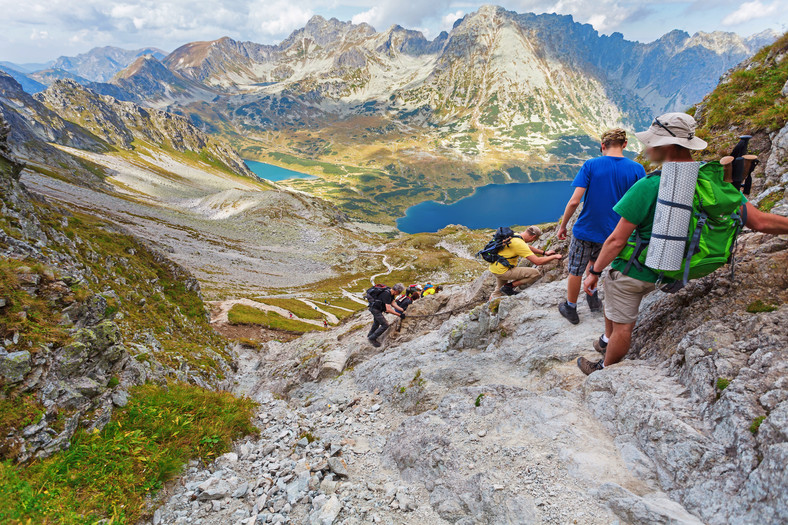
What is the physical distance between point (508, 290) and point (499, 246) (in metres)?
2.50

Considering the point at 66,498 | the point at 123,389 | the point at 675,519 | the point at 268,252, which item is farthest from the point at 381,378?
the point at 268,252

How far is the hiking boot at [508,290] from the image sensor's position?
538 inches

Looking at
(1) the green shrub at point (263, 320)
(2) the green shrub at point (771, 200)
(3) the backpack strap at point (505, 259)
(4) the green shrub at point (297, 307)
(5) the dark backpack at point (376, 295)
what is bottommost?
(4) the green shrub at point (297, 307)

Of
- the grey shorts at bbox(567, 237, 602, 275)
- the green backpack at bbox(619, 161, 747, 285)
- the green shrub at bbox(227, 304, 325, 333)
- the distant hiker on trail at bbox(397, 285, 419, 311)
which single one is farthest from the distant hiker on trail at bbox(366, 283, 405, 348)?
the green shrub at bbox(227, 304, 325, 333)

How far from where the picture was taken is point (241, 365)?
33.6 m

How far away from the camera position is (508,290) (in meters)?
13.7

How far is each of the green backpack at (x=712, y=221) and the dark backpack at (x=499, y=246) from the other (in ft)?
21.3

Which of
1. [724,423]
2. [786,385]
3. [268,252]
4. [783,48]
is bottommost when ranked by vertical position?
[268,252]

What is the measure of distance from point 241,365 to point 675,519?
116 ft

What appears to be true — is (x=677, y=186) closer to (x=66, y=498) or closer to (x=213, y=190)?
(x=66, y=498)

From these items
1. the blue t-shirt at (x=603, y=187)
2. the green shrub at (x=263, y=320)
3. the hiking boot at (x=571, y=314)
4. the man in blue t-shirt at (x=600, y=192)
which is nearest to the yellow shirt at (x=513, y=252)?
the hiking boot at (x=571, y=314)

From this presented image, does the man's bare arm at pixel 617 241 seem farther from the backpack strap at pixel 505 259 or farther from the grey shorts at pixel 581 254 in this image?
the backpack strap at pixel 505 259

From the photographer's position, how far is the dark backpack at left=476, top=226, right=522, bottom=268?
1178cm

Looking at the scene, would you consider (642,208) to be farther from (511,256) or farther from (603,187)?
(511,256)
